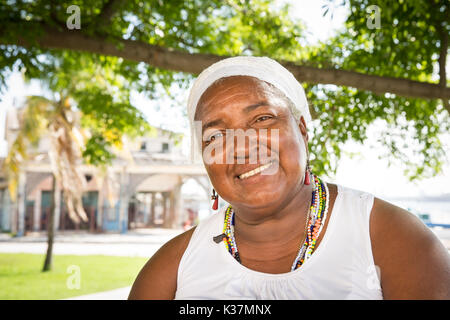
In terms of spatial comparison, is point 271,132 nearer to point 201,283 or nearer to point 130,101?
point 201,283

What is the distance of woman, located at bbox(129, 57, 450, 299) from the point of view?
4.39 feet

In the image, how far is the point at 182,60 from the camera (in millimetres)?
4035

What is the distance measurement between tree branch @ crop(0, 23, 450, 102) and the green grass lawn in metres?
6.93

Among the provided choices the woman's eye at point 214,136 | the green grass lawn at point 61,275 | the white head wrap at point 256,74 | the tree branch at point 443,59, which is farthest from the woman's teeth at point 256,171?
the green grass lawn at point 61,275

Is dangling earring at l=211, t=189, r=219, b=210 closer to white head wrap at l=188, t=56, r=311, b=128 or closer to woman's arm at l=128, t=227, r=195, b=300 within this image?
woman's arm at l=128, t=227, r=195, b=300

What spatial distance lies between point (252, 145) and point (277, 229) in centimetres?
33

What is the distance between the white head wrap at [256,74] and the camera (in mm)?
1565

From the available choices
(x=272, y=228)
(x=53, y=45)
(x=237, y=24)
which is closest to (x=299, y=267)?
(x=272, y=228)

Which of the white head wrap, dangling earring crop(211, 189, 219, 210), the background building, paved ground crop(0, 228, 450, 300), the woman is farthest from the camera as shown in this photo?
the background building

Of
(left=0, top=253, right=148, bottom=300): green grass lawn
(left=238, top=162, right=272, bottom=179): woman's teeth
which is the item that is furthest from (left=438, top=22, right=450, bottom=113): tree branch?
(left=0, top=253, right=148, bottom=300): green grass lawn

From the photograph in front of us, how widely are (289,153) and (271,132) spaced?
92mm

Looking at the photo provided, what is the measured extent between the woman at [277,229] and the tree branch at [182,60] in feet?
8.06

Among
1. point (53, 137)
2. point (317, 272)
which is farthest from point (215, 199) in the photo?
point (53, 137)
